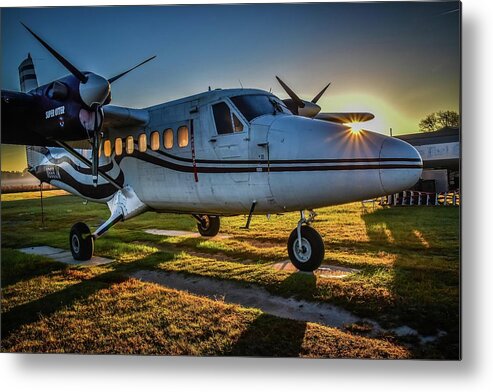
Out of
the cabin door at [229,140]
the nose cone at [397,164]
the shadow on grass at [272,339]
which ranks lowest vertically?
the shadow on grass at [272,339]

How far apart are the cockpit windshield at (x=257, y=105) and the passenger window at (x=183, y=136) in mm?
612

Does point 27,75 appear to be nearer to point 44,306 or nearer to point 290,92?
point 44,306

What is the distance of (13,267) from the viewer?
385 cm

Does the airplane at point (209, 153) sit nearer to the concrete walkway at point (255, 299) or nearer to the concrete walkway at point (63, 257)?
the concrete walkway at point (63, 257)

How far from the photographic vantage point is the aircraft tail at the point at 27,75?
383 cm

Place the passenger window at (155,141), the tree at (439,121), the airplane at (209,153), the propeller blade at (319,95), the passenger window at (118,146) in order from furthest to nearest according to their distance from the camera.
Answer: the passenger window at (118,146) → the passenger window at (155,141) → the propeller blade at (319,95) → the tree at (439,121) → the airplane at (209,153)

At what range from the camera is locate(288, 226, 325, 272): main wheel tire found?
363cm

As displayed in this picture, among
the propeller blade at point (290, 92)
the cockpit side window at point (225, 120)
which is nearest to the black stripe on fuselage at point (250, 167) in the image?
the cockpit side window at point (225, 120)

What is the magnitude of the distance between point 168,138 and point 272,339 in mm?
2228

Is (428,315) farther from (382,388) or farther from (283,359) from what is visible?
(283,359)

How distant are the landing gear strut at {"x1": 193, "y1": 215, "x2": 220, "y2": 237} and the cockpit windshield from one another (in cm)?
122

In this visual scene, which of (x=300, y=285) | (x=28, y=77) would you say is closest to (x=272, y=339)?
(x=300, y=285)

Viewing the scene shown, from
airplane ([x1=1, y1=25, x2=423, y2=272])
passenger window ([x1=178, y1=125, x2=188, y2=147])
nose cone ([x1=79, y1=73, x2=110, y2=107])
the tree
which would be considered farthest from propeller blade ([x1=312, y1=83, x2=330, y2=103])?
nose cone ([x1=79, y1=73, x2=110, y2=107])

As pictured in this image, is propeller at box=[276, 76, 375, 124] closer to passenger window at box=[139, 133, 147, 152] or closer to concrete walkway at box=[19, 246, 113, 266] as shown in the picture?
passenger window at box=[139, 133, 147, 152]
